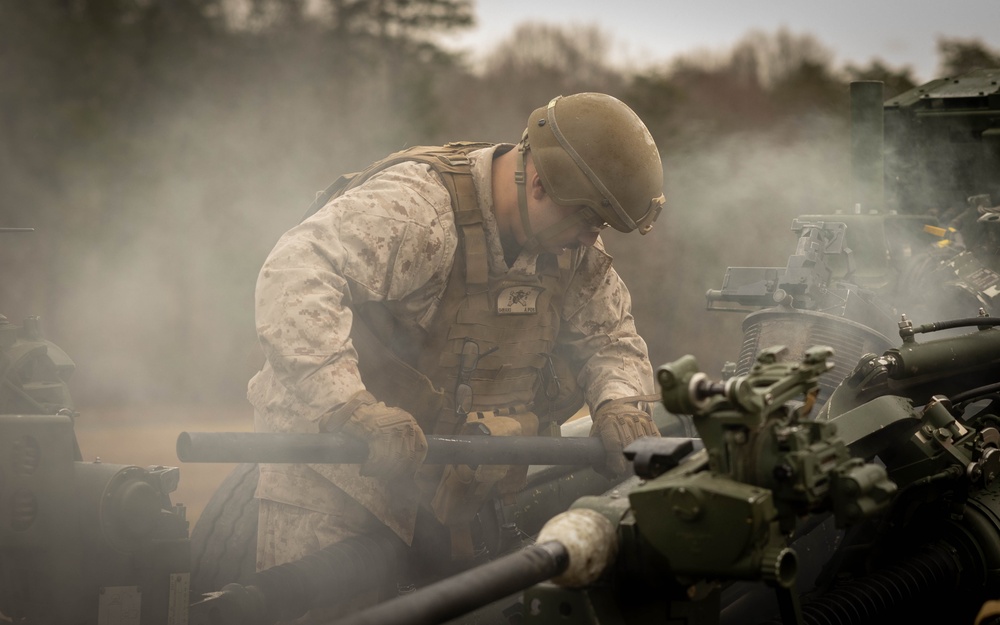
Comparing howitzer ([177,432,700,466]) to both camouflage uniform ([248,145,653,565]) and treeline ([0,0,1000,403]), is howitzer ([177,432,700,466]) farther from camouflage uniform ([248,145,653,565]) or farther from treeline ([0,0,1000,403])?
treeline ([0,0,1000,403])

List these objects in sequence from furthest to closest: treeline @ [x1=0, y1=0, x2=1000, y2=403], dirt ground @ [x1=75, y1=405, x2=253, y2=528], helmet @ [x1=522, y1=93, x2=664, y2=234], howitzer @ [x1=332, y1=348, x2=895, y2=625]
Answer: treeline @ [x1=0, y1=0, x2=1000, y2=403], dirt ground @ [x1=75, y1=405, x2=253, y2=528], helmet @ [x1=522, y1=93, x2=664, y2=234], howitzer @ [x1=332, y1=348, x2=895, y2=625]

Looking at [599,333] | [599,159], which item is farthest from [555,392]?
[599,159]

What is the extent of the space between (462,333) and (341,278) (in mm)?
534

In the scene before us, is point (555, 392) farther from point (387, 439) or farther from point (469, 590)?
point (469, 590)

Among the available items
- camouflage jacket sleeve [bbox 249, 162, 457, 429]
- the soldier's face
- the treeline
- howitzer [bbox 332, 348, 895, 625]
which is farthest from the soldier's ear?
the treeline

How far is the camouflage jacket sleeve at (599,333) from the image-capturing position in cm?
410

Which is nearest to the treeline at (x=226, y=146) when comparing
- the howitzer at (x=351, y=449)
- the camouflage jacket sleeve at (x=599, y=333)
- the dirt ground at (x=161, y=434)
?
the dirt ground at (x=161, y=434)

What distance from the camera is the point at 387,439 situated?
9.76 ft

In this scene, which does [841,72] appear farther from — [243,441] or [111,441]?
[243,441]

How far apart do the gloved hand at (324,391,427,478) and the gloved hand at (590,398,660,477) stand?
858mm

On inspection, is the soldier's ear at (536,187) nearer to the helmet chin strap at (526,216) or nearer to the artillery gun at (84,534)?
the helmet chin strap at (526,216)

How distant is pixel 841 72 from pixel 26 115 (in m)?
6.74

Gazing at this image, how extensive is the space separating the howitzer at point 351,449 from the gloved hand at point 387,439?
0.11ft

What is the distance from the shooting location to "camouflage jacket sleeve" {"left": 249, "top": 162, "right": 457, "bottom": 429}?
3.20 meters
